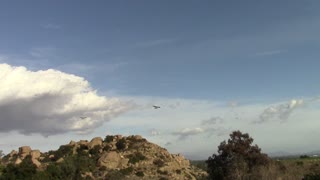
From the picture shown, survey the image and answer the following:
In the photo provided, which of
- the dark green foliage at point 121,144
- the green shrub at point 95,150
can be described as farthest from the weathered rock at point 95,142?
the dark green foliage at point 121,144

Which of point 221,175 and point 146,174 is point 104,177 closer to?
point 146,174

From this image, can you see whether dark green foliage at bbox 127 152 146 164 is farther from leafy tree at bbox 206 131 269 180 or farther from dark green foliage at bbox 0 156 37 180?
leafy tree at bbox 206 131 269 180

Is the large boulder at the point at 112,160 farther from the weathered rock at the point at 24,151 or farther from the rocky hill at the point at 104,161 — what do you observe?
the weathered rock at the point at 24,151

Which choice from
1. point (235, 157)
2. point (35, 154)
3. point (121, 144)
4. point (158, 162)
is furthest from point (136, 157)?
point (235, 157)

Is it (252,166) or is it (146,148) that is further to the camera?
(146,148)

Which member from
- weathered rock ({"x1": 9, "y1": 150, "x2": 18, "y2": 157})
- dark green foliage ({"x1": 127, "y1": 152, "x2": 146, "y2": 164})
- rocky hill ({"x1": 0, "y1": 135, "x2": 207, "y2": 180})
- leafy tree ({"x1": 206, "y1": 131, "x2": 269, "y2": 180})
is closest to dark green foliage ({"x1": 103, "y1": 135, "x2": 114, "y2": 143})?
rocky hill ({"x1": 0, "y1": 135, "x2": 207, "y2": 180})

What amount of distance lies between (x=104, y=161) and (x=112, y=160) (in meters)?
2.23

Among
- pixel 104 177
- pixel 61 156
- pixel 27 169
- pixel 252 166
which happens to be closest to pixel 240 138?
pixel 252 166

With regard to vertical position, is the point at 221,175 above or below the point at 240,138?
below

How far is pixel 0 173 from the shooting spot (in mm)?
97188

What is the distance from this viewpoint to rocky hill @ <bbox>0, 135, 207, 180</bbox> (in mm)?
99250

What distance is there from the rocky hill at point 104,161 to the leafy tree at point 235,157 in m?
29.7

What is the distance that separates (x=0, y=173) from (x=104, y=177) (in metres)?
21.7

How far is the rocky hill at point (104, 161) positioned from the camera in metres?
99.2
